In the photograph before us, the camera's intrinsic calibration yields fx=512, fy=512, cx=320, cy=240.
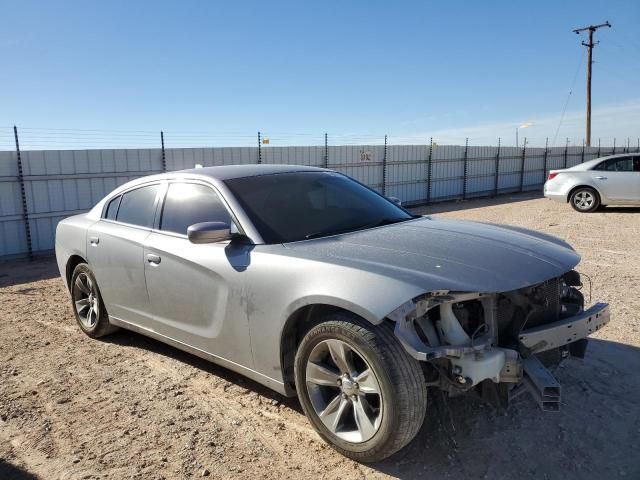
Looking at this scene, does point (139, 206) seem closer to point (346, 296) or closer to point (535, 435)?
point (346, 296)

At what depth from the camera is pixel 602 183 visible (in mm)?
12883

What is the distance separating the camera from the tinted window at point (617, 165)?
1256 centimetres

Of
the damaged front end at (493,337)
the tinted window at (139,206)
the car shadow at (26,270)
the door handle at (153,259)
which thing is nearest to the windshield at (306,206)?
the door handle at (153,259)

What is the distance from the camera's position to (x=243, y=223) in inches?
132

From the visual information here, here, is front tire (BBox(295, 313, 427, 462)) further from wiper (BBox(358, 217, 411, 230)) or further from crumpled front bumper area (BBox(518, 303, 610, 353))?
wiper (BBox(358, 217, 411, 230))

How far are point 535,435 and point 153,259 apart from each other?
281 centimetres

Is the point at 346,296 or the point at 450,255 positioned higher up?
the point at 450,255

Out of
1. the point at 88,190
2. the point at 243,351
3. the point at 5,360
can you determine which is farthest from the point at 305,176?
the point at 88,190

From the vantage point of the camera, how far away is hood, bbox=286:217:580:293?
2.53 meters

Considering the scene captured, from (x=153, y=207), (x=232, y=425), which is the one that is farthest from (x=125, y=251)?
(x=232, y=425)

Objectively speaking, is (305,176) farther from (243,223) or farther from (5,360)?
(5,360)

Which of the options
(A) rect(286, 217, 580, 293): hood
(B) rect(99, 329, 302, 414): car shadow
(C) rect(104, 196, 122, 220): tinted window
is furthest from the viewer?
(C) rect(104, 196, 122, 220): tinted window

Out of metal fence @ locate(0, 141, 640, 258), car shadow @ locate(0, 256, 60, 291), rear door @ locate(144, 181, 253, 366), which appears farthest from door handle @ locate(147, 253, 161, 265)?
metal fence @ locate(0, 141, 640, 258)

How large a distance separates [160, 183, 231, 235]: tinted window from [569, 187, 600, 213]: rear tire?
12.2 metres
